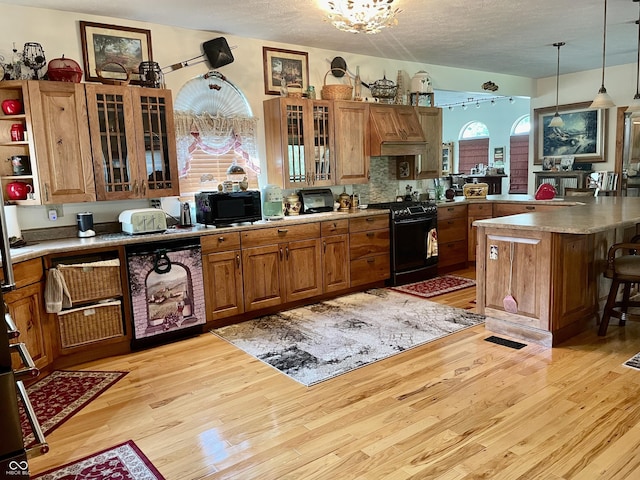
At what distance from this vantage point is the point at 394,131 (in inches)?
220

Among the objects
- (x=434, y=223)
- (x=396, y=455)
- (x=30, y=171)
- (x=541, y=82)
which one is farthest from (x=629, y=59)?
(x=30, y=171)

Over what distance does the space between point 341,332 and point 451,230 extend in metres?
2.69

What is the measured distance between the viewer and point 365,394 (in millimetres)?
2971

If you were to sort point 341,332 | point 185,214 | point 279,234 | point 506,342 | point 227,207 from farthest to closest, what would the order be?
point 279,234 → point 185,214 → point 227,207 → point 341,332 → point 506,342

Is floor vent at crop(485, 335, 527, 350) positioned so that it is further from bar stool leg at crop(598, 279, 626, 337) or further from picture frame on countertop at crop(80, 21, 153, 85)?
picture frame on countertop at crop(80, 21, 153, 85)

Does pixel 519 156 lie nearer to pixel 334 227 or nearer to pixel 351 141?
pixel 351 141

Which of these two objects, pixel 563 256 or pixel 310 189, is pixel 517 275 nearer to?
pixel 563 256

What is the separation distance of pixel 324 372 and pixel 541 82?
6.91 meters

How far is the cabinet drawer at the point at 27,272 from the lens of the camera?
3089 millimetres

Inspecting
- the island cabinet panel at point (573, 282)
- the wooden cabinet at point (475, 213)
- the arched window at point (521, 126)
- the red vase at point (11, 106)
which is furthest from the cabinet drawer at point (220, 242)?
the arched window at point (521, 126)

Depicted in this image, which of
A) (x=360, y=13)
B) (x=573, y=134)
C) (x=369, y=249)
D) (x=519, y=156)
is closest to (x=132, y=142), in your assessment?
(x=360, y=13)

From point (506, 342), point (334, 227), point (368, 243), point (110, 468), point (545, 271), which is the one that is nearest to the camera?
point (110, 468)

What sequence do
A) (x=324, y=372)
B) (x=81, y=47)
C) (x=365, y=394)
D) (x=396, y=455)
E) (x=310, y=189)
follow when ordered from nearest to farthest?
(x=396, y=455)
(x=365, y=394)
(x=324, y=372)
(x=81, y=47)
(x=310, y=189)

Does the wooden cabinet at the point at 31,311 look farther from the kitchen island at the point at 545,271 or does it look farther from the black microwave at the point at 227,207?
the kitchen island at the point at 545,271
